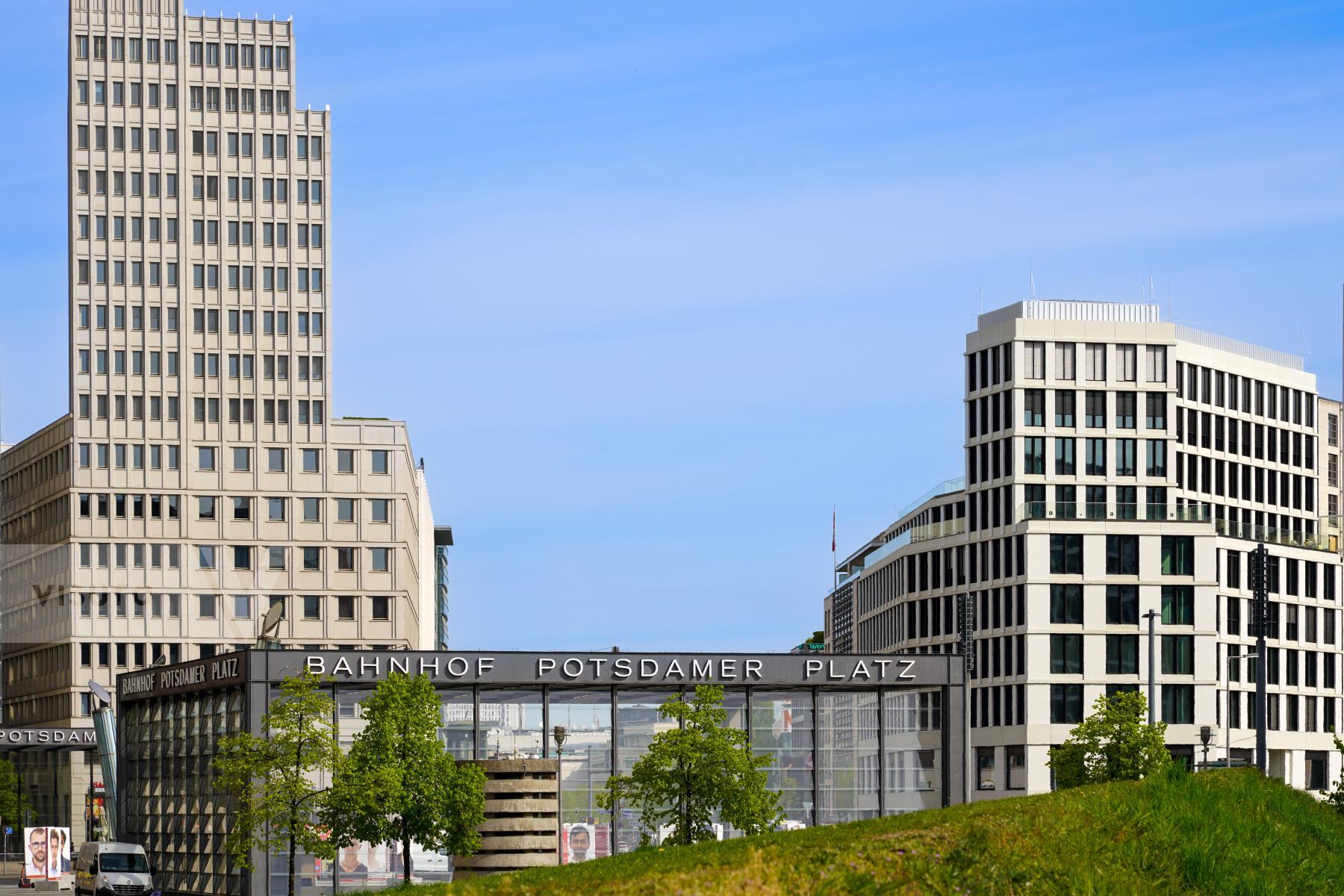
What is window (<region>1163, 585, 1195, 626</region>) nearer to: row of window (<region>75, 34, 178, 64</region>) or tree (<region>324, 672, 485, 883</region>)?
tree (<region>324, 672, 485, 883</region>)

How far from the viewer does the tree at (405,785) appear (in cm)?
5822

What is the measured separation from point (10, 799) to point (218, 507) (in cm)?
2403

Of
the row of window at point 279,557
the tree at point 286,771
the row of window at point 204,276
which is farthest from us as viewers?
the row of window at point 204,276

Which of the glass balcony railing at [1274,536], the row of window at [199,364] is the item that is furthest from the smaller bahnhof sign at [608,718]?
the row of window at [199,364]

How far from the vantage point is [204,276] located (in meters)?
137

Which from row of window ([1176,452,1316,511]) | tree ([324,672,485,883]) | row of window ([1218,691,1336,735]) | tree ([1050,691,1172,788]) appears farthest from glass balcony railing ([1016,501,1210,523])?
tree ([324,672,485,883])

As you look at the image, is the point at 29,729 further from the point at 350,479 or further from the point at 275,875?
the point at 275,875

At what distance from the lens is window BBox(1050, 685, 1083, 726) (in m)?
126

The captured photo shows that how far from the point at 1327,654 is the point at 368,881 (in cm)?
9030

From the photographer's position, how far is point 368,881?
2596 inches

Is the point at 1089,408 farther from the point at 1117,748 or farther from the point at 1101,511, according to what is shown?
the point at 1117,748

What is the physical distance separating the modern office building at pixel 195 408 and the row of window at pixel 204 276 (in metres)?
0.15

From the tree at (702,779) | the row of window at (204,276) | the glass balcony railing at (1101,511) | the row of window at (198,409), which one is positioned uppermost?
the row of window at (204,276)

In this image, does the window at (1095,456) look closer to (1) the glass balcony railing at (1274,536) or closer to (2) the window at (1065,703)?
(1) the glass balcony railing at (1274,536)
